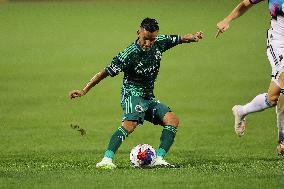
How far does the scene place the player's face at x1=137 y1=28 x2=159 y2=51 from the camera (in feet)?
46.4

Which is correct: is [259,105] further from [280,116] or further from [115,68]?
[115,68]

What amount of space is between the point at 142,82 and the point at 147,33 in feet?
2.15

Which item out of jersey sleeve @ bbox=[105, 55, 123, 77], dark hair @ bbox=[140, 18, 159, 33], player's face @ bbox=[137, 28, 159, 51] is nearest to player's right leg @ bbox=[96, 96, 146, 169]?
jersey sleeve @ bbox=[105, 55, 123, 77]

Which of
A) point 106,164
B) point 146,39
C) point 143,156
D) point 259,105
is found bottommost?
point 106,164

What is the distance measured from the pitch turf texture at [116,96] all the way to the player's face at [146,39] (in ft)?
Result: 4.83

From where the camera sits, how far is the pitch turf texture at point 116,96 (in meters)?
13.4

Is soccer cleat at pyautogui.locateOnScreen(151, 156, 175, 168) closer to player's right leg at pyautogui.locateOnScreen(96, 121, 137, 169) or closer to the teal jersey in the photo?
player's right leg at pyautogui.locateOnScreen(96, 121, 137, 169)

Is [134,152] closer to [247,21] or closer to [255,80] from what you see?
[255,80]

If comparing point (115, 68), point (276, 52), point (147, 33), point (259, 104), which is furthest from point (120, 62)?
point (259, 104)

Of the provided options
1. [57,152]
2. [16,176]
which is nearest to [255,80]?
[57,152]

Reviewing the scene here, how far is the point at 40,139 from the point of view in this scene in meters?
18.1

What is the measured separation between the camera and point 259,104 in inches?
614

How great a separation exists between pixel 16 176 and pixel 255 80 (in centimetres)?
1284

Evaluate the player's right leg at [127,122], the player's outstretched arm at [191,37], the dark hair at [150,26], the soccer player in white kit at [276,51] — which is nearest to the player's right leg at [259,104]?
the soccer player in white kit at [276,51]
